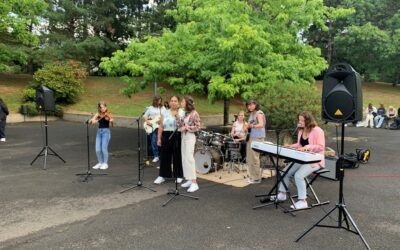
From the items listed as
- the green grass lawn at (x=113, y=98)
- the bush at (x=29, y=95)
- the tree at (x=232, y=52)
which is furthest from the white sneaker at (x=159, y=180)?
the bush at (x=29, y=95)

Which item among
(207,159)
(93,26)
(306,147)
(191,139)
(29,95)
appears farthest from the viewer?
(93,26)

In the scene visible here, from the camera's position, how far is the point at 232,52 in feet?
36.4

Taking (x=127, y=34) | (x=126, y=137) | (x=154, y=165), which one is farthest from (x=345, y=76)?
(x=127, y=34)

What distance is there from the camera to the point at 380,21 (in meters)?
37.0

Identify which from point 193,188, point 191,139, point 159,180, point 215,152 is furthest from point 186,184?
point 215,152

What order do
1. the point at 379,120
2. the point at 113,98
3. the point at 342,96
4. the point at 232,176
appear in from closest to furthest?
the point at 342,96 → the point at 232,176 → the point at 379,120 → the point at 113,98

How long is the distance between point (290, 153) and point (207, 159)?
3.48 m

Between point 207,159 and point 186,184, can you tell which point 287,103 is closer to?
point 207,159

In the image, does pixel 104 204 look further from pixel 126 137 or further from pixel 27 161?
pixel 126 137

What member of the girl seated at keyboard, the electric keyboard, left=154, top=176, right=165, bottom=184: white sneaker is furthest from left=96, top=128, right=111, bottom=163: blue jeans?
the girl seated at keyboard

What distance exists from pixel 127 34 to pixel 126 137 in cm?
1917

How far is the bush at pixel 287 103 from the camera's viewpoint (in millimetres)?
10703

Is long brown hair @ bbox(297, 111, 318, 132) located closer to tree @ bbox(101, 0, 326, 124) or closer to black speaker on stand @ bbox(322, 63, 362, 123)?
black speaker on stand @ bbox(322, 63, 362, 123)

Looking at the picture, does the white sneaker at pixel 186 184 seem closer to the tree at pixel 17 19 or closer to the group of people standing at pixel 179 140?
the group of people standing at pixel 179 140
